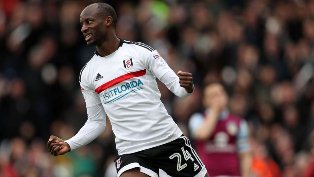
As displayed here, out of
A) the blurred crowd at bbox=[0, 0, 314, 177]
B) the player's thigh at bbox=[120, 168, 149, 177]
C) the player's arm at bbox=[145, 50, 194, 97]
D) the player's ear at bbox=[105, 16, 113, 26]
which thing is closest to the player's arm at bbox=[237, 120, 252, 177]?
the blurred crowd at bbox=[0, 0, 314, 177]

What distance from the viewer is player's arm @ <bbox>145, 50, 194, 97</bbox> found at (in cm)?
936

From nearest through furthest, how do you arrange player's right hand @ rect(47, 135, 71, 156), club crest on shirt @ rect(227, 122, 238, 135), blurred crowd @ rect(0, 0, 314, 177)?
player's right hand @ rect(47, 135, 71, 156) → club crest on shirt @ rect(227, 122, 238, 135) → blurred crowd @ rect(0, 0, 314, 177)

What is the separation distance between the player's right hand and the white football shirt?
475 mm

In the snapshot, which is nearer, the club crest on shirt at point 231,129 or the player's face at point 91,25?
the player's face at point 91,25

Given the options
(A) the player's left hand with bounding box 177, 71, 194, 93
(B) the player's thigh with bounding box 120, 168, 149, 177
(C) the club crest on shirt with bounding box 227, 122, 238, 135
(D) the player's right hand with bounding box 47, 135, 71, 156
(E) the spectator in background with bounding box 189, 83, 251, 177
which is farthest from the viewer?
(C) the club crest on shirt with bounding box 227, 122, 238, 135

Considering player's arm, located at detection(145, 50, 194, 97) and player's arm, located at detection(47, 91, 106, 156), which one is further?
player's arm, located at detection(47, 91, 106, 156)

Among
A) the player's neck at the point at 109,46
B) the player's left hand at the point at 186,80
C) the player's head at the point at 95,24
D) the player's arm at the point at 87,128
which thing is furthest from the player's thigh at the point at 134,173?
the player's head at the point at 95,24

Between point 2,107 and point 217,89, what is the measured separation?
6.17 meters

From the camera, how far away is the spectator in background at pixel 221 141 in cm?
1341

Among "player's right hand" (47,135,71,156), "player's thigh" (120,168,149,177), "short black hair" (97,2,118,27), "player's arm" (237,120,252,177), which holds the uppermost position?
"short black hair" (97,2,118,27)

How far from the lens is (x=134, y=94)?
973cm

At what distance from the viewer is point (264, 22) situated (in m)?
20.5

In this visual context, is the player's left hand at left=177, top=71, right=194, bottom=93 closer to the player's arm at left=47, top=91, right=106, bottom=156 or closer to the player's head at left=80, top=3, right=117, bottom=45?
the player's head at left=80, top=3, right=117, bottom=45

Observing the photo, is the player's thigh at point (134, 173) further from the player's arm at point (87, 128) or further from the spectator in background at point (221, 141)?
the spectator in background at point (221, 141)
